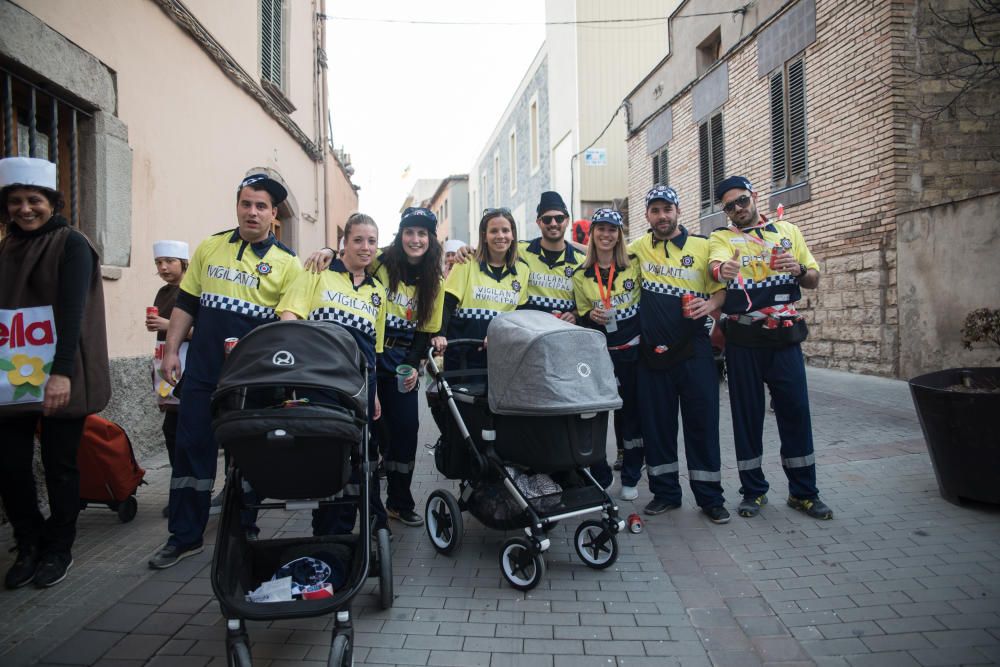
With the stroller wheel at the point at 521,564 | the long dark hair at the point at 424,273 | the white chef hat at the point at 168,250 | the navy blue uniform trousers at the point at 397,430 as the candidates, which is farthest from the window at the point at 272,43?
the stroller wheel at the point at 521,564

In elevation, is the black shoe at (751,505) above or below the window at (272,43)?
below

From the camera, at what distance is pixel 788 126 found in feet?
34.6

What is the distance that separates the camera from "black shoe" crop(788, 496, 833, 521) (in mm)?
4098

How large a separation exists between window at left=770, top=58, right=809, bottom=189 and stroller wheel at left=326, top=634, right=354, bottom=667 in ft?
32.3

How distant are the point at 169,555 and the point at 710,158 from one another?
12470 millimetres

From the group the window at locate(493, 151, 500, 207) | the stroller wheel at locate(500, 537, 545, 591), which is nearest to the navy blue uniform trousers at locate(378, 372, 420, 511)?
the stroller wheel at locate(500, 537, 545, 591)

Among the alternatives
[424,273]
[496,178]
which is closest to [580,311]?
[424,273]

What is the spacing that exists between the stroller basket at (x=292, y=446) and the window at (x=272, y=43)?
808 centimetres

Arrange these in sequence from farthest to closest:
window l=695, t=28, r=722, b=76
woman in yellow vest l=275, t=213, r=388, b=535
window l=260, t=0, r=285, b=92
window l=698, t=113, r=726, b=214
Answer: window l=695, t=28, r=722, b=76 < window l=698, t=113, r=726, b=214 < window l=260, t=0, r=285, b=92 < woman in yellow vest l=275, t=213, r=388, b=535

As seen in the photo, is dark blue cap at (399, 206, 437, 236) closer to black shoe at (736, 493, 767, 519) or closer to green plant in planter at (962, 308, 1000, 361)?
black shoe at (736, 493, 767, 519)

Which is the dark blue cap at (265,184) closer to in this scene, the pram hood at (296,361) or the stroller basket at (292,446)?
the pram hood at (296,361)

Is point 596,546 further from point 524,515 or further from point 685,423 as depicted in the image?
point 685,423

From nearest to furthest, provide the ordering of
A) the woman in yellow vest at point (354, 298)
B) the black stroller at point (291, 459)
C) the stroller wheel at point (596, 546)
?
the black stroller at point (291, 459) → the stroller wheel at point (596, 546) → the woman in yellow vest at point (354, 298)

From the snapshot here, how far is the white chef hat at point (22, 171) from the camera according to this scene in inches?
126
